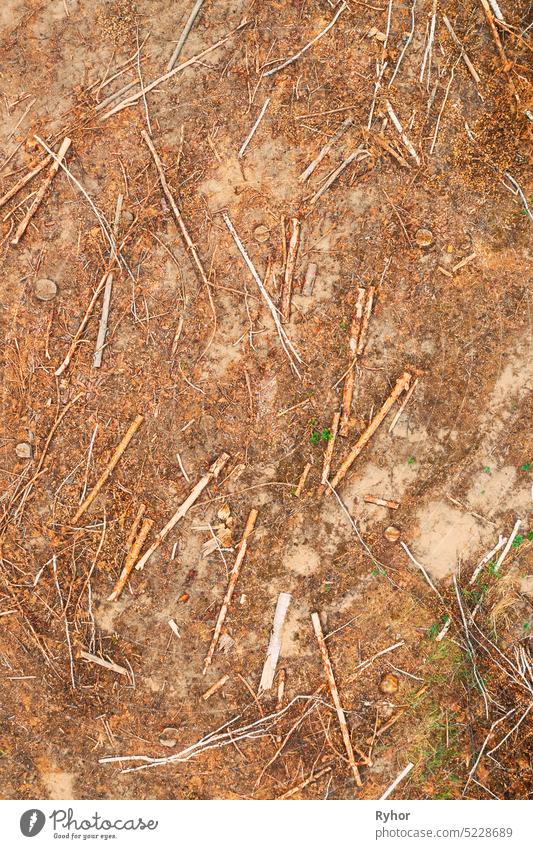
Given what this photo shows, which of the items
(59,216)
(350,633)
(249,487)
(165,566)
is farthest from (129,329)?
(350,633)

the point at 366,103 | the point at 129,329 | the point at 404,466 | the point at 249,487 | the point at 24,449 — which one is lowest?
the point at 404,466

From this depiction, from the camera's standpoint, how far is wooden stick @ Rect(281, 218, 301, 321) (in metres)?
5.00

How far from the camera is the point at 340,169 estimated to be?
16.4ft

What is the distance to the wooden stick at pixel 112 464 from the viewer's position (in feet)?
16.7

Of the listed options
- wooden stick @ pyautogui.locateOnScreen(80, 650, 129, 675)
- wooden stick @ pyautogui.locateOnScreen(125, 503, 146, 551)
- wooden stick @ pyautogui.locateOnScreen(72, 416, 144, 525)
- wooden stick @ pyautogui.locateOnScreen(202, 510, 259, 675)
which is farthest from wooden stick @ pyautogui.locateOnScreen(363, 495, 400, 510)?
wooden stick @ pyautogui.locateOnScreen(80, 650, 129, 675)

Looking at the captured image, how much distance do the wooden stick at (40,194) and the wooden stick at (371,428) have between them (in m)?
3.44

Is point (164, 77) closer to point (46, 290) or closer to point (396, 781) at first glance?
point (46, 290)

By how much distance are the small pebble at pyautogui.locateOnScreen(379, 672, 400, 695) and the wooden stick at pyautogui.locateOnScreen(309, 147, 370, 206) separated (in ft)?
13.5

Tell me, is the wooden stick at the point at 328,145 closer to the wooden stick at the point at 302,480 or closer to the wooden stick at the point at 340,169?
the wooden stick at the point at 340,169

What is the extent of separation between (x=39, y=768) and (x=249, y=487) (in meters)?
3.08

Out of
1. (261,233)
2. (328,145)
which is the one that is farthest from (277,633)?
(328,145)

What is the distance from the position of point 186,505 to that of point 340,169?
124 inches

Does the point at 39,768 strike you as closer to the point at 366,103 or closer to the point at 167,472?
the point at 167,472

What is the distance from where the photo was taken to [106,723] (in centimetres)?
509
